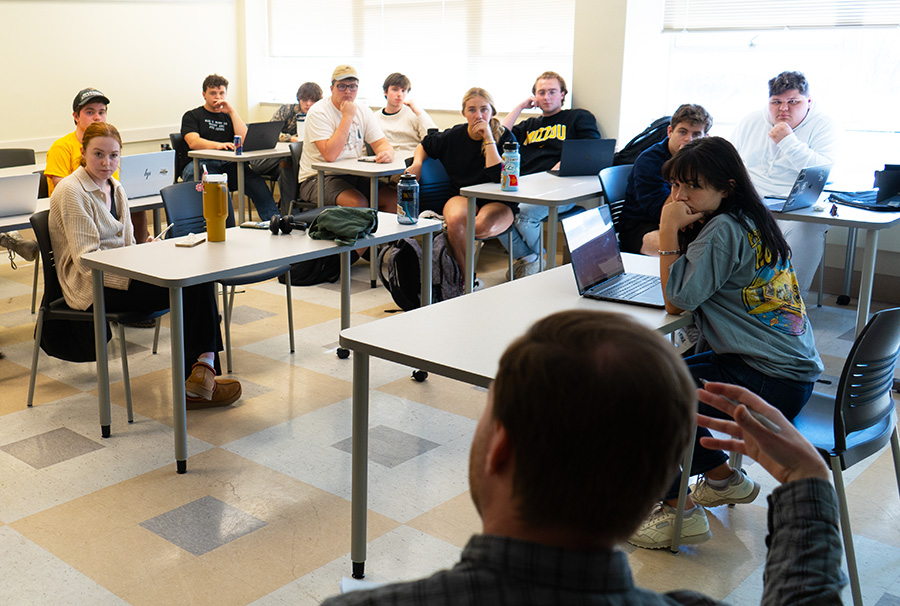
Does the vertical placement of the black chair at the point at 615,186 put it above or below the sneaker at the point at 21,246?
above

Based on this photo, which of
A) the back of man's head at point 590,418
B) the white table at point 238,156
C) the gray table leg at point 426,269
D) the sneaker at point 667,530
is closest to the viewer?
the back of man's head at point 590,418

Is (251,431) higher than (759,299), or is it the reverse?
(759,299)

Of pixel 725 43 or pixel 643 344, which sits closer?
pixel 643 344

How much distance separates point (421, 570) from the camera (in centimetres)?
229

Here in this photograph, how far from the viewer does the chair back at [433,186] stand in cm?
516

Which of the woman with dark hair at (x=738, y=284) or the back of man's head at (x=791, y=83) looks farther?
the back of man's head at (x=791, y=83)

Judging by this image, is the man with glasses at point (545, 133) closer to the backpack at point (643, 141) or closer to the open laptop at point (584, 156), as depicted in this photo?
the open laptop at point (584, 156)

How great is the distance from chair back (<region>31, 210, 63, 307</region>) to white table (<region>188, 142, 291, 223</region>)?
2645mm

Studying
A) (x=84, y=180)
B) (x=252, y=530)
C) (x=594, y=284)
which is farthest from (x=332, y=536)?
(x=84, y=180)

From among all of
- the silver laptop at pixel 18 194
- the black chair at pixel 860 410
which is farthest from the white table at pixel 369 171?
the black chair at pixel 860 410

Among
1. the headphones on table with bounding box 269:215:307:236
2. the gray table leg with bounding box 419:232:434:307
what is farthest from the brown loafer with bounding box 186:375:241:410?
the gray table leg with bounding box 419:232:434:307

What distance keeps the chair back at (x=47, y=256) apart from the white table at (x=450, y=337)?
5.09 feet

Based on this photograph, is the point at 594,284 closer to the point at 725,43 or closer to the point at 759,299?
the point at 759,299

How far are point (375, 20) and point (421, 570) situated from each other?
19.4 feet
